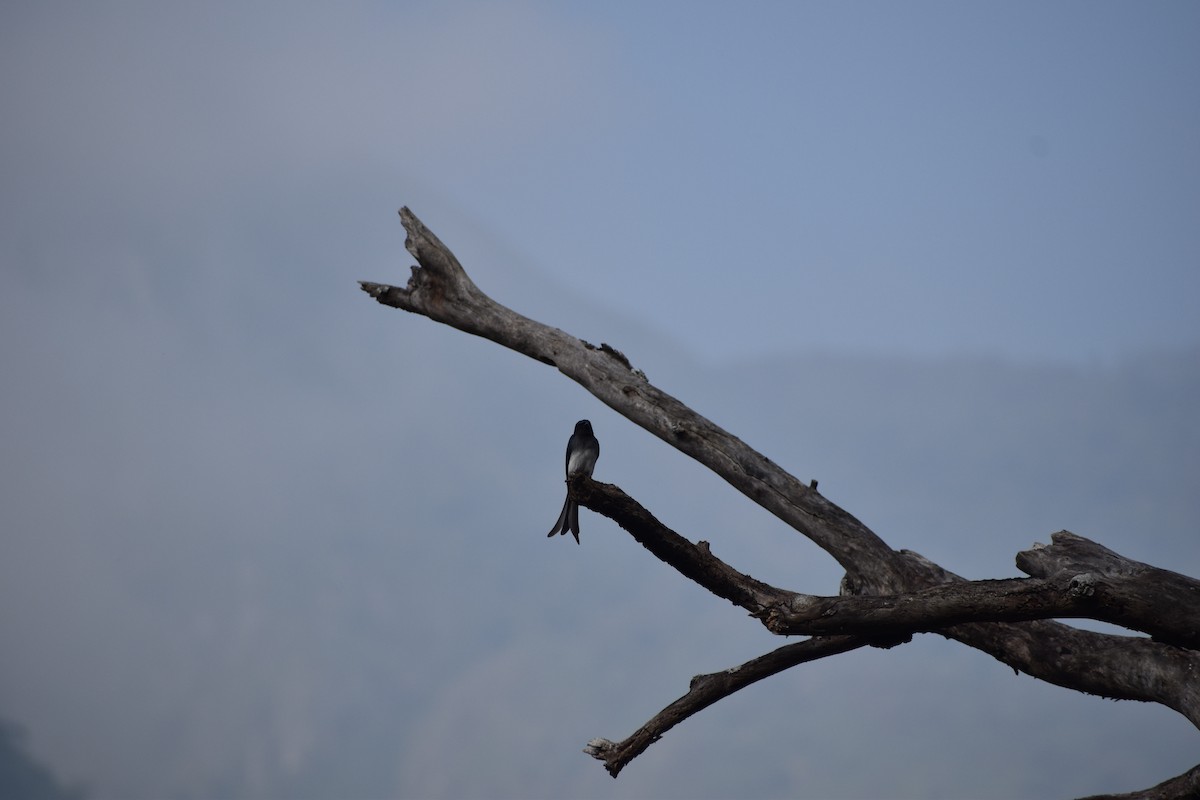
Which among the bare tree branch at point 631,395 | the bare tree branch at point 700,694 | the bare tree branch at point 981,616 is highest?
the bare tree branch at point 631,395

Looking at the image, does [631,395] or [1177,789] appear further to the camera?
[631,395]

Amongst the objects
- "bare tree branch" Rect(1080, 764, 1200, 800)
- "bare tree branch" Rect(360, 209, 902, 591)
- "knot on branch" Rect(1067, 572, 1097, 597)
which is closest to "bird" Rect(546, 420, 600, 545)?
"bare tree branch" Rect(360, 209, 902, 591)

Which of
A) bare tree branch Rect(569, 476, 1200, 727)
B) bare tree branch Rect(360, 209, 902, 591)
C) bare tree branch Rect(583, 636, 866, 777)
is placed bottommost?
bare tree branch Rect(583, 636, 866, 777)

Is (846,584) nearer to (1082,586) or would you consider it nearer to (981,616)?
(981,616)

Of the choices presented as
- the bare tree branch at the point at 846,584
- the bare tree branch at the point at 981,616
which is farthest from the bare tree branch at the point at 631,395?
the bare tree branch at the point at 981,616

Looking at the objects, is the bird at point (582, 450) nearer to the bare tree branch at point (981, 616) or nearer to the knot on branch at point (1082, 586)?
the bare tree branch at point (981, 616)

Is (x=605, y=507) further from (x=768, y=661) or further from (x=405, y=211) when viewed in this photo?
(x=405, y=211)

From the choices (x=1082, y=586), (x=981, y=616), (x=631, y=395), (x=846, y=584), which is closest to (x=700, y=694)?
(x=846, y=584)

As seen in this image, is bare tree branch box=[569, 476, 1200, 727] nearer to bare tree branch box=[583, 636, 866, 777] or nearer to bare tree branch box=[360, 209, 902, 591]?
bare tree branch box=[583, 636, 866, 777]

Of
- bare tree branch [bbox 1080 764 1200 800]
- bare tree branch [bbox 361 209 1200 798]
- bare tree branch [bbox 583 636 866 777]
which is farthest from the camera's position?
bare tree branch [bbox 583 636 866 777]

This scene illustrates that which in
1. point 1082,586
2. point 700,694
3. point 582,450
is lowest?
point 700,694

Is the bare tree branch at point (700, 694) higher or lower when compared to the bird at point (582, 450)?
lower

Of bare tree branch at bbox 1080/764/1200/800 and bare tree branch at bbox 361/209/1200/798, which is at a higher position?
bare tree branch at bbox 361/209/1200/798

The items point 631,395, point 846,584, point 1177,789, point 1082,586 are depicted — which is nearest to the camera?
point 1082,586
